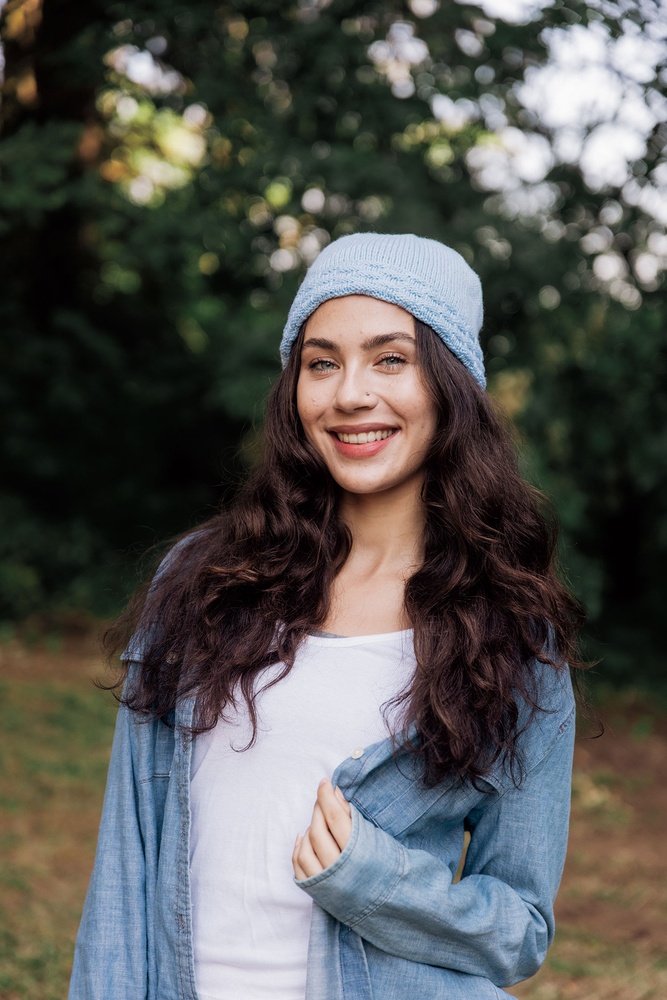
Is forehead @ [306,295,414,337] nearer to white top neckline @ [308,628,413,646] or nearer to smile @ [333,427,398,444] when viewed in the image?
smile @ [333,427,398,444]

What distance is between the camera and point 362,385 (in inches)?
80.9

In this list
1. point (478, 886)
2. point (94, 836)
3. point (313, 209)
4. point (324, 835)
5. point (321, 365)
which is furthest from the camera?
point (313, 209)

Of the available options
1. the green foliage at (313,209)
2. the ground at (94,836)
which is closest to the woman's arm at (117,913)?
the ground at (94,836)

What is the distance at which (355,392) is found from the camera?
2037 mm

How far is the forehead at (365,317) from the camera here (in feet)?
6.77

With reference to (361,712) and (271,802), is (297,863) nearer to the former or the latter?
(271,802)

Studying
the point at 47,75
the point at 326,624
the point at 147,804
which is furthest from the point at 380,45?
the point at 147,804

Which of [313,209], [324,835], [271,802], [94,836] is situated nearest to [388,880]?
[324,835]

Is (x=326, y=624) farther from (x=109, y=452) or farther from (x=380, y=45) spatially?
(x=109, y=452)

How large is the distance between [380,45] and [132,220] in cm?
202

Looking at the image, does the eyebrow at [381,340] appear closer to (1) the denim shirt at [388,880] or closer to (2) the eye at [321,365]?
(2) the eye at [321,365]

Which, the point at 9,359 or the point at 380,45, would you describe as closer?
the point at 380,45

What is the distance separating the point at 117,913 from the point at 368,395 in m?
1.08

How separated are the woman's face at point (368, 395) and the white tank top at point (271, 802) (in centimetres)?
36
